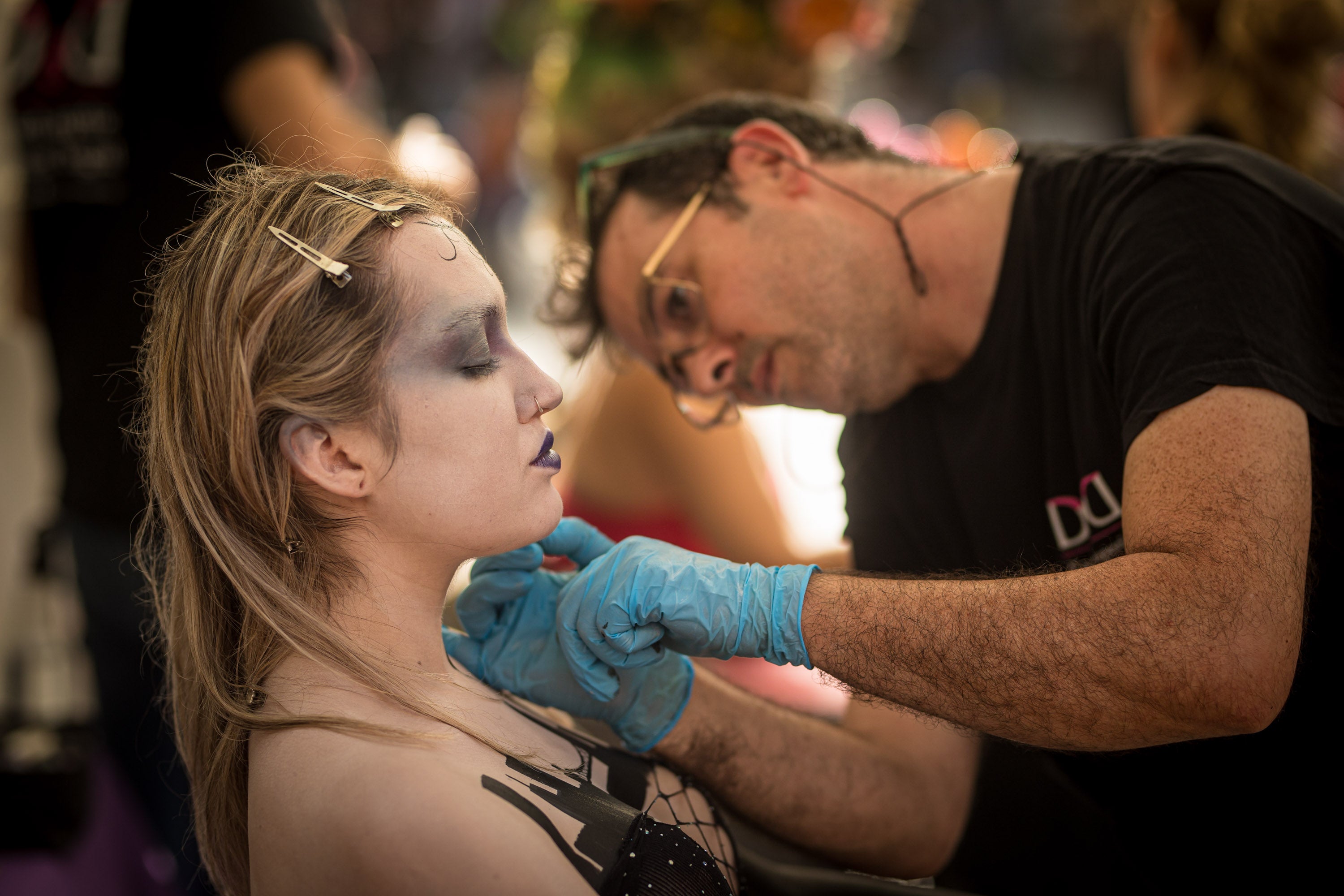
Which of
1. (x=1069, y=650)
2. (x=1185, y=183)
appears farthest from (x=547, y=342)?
(x=1069, y=650)

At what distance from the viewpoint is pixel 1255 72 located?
8.32 ft

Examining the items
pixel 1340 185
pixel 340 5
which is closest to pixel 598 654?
pixel 1340 185

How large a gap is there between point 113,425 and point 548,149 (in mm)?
1418

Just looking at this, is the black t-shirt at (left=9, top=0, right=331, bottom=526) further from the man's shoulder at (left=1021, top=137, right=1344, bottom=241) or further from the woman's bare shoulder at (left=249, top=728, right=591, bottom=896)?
the man's shoulder at (left=1021, top=137, right=1344, bottom=241)

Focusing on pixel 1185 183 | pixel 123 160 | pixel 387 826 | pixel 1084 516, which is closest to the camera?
pixel 387 826

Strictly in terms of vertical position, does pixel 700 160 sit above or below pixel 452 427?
above

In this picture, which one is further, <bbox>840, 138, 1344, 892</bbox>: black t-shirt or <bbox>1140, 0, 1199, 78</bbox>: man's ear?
<bbox>1140, 0, 1199, 78</bbox>: man's ear

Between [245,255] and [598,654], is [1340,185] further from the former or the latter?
[245,255]

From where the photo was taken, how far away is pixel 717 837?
1255 mm

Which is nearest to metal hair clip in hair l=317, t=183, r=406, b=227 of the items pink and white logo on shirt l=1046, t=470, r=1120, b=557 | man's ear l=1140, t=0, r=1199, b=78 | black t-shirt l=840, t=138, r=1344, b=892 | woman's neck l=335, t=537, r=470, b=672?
woman's neck l=335, t=537, r=470, b=672

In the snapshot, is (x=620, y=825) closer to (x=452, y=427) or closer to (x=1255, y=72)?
(x=452, y=427)

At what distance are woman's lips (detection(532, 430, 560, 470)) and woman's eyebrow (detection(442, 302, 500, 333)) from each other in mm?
157

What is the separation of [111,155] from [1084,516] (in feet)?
6.04

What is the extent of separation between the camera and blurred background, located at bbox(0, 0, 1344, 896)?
1.83 meters
